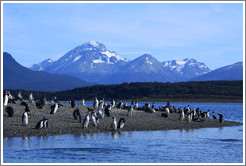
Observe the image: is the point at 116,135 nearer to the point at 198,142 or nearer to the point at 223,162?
the point at 198,142

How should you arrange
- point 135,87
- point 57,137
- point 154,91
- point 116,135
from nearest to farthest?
point 57,137 < point 116,135 < point 154,91 < point 135,87

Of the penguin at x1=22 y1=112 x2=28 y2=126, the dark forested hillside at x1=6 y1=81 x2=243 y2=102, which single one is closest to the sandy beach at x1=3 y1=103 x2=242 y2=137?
the penguin at x1=22 y1=112 x2=28 y2=126

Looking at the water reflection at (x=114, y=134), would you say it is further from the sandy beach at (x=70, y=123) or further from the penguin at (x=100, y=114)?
the penguin at (x=100, y=114)

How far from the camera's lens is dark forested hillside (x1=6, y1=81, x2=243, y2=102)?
138 metres

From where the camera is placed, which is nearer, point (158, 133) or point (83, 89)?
point (158, 133)

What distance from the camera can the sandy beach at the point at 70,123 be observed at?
28312 millimetres

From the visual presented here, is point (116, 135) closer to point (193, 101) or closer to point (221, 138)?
point (221, 138)

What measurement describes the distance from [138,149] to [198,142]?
523 centimetres

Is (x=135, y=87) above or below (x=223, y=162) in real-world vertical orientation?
above

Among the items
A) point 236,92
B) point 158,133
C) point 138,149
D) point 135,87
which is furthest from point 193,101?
point 138,149

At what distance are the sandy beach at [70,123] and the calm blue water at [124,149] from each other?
5.12ft

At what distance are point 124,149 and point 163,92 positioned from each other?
126 metres

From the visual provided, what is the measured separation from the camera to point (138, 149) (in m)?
23.8

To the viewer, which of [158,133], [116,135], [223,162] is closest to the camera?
[223,162]
